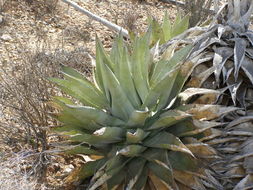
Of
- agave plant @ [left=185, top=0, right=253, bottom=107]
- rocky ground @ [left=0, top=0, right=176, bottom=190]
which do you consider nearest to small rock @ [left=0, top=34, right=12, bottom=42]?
rocky ground @ [left=0, top=0, right=176, bottom=190]

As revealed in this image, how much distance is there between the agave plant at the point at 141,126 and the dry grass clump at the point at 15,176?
325 mm

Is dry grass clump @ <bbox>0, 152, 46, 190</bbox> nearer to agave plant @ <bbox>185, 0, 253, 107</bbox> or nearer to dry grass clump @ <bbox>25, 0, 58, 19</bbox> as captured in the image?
agave plant @ <bbox>185, 0, 253, 107</bbox>

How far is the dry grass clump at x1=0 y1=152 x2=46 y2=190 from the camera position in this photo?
288 cm

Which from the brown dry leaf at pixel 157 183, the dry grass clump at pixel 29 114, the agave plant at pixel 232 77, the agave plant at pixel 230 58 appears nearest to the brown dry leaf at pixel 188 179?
the brown dry leaf at pixel 157 183

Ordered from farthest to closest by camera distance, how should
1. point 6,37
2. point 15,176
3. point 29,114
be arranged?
point 6,37 → point 29,114 → point 15,176

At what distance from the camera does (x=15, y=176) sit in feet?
10.0

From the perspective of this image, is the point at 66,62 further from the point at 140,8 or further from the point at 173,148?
the point at 140,8

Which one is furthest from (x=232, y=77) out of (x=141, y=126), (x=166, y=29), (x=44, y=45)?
(x=44, y=45)

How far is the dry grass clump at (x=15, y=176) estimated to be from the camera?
2885 mm

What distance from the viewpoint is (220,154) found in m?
2.79

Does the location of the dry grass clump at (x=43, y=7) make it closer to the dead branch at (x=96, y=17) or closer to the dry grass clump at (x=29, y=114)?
the dead branch at (x=96, y=17)

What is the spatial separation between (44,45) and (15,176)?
226 centimetres

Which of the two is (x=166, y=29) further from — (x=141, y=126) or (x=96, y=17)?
(x=96, y=17)

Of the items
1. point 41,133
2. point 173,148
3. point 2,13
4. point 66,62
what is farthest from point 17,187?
point 2,13
